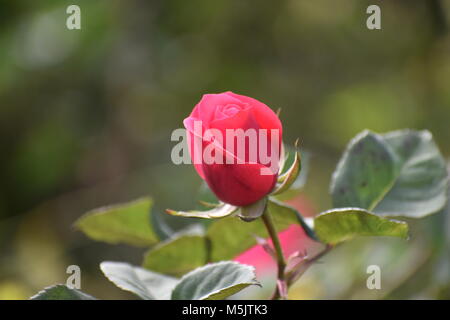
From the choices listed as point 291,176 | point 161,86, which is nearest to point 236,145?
point 291,176

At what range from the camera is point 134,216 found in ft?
2.49

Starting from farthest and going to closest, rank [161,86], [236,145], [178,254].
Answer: [161,86], [178,254], [236,145]

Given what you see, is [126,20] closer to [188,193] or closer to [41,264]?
[188,193]

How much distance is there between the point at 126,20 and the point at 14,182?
49cm

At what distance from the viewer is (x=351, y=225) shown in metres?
0.60

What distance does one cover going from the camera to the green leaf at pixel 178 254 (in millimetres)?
695

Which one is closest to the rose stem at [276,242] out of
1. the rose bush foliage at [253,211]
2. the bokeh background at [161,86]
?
the rose bush foliage at [253,211]

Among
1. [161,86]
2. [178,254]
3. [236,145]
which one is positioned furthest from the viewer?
[161,86]

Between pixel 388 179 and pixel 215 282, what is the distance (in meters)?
0.22

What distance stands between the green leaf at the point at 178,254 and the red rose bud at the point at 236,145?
0.44ft

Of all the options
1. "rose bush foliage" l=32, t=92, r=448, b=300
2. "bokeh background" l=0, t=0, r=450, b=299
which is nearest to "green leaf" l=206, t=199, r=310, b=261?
"rose bush foliage" l=32, t=92, r=448, b=300

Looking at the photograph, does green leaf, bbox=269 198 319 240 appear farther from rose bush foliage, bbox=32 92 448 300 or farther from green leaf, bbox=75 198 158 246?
green leaf, bbox=75 198 158 246

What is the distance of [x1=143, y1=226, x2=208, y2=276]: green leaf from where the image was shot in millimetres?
695

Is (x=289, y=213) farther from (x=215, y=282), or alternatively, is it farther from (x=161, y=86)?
(x=161, y=86)
